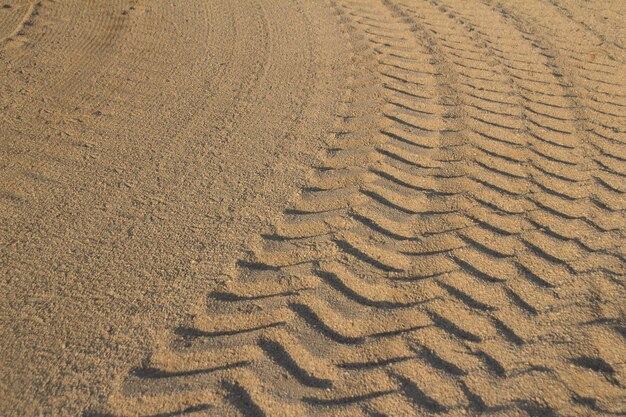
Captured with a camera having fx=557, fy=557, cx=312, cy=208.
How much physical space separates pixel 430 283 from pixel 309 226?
747 mm

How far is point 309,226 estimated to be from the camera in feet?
10.2

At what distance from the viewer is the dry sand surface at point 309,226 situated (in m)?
2.31

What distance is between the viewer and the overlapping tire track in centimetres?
227

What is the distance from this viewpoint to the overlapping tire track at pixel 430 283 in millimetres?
2270

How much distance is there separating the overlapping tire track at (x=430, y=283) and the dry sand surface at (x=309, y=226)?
0.04 feet

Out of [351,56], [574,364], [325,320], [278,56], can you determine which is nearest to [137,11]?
[278,56]

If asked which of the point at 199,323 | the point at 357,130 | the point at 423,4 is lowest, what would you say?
the point at 199,323

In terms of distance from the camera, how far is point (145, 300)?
2.65m

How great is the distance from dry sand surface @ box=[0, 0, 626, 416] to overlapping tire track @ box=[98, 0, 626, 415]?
1cm

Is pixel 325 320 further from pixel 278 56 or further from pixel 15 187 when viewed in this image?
pixel 278 56

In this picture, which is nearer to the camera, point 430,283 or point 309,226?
point 430,283

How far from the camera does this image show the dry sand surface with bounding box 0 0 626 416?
2.31 m

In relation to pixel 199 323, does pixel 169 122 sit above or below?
above

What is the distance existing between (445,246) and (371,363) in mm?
880
